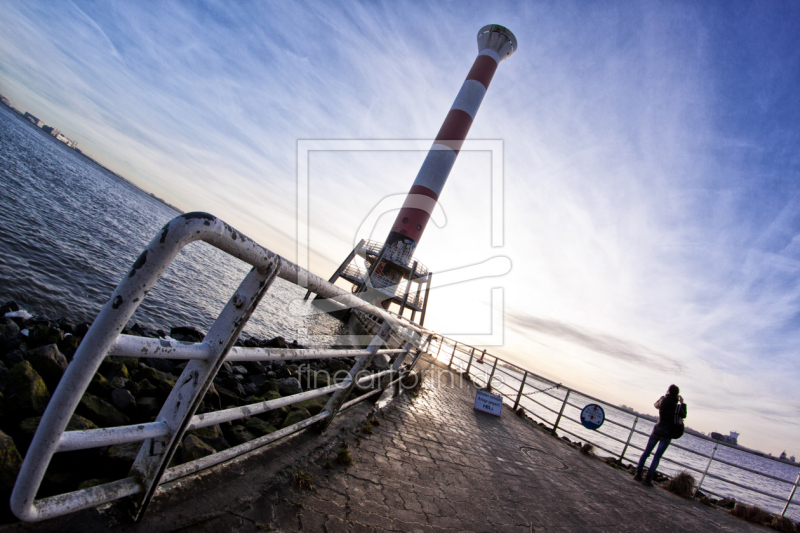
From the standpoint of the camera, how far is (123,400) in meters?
2.95

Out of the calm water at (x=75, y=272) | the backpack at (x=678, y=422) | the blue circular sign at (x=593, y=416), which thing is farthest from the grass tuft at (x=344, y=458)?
Answer: the calm water at (x=75, y=272)

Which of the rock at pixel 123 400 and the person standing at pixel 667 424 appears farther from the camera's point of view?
the person standing at pixel 667 424

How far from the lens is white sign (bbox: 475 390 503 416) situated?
676cm

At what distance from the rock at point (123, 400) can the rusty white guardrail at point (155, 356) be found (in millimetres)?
1649

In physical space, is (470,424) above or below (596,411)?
below

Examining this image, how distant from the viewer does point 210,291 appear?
17.9 meters

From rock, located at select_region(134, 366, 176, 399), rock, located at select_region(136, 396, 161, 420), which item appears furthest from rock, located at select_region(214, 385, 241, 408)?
rock, located at select_region(136, 396, 161, 420)

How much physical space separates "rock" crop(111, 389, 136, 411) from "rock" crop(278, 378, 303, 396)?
2054 millimetres

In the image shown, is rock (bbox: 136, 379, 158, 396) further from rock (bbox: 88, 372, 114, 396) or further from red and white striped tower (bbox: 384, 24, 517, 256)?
red and white striped tower (bbox: 384, 24, 517, 256)

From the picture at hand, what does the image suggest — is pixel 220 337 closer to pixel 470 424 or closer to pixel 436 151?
pixel 470 424

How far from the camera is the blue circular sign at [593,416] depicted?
6.91 metres

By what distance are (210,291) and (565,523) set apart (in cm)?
1836

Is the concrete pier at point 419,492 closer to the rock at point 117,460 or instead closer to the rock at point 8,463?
the rock at point 117,460

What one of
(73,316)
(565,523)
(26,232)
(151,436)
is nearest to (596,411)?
(565,523)
